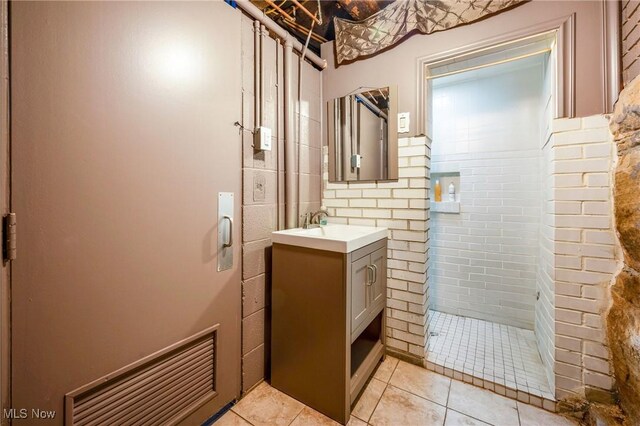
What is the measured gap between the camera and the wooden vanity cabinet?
1387mm

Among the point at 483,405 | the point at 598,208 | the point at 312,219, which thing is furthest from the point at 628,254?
the point at 312,219

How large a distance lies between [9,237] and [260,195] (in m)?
1.08

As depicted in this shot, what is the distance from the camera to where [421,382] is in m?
1.71

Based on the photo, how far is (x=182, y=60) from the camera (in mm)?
1239

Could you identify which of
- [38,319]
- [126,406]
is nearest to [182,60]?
[38,319]

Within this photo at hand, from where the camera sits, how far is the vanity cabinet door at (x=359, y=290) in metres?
1.45

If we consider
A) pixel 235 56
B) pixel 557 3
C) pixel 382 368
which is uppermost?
pixel 557 3

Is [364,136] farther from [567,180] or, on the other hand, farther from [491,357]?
[491,357]

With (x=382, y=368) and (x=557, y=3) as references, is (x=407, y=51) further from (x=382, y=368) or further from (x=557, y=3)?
(x=382, y=368)

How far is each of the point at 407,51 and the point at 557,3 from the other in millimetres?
825

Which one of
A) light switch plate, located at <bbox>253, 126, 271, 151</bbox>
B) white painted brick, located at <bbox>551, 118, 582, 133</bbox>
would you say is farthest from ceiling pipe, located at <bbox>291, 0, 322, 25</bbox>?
white painted brick, located at <bbox>551, 118, 582, 133</bbox>

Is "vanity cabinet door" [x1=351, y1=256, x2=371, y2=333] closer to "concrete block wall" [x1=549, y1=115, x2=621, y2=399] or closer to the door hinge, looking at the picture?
"concrete block wall" [x1=549, y1=115, x2=621, y2=399]

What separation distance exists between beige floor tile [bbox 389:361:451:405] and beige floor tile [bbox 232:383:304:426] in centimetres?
70

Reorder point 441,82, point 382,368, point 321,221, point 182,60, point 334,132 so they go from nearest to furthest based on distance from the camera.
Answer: point 182,60 < point 382,368 < point 321,221 < point 334,132 < point 441,82
